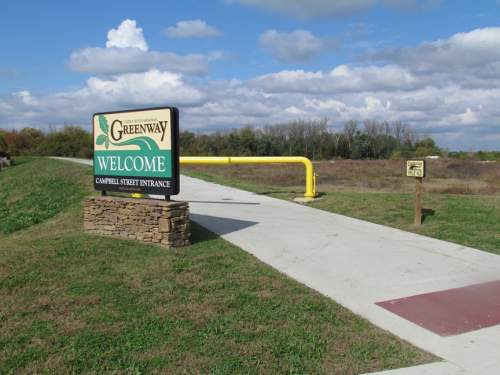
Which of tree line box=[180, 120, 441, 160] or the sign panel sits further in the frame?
tree line box=[180, 120, 441, 160]

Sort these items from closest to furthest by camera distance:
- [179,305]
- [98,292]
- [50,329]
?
[50,329] < [179,305] < [98,292]

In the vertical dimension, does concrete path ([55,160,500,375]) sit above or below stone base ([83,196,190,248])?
below

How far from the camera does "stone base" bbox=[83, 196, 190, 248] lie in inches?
284

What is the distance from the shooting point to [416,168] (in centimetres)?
930

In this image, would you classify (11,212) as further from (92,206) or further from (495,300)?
(495,300)

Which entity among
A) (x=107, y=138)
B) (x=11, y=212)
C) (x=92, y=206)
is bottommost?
(x=11, y=212)

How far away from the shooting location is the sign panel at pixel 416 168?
9180 mm

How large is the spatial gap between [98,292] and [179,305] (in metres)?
0.98

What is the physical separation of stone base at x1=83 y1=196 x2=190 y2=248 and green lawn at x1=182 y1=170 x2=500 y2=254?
14.4 feet

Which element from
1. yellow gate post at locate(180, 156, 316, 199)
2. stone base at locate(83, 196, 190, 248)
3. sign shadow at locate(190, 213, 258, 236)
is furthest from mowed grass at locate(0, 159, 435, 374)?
yellow gate post at locate(180, 156, 316, 199)

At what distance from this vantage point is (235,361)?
12.7ft

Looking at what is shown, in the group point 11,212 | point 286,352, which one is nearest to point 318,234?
point 286,352

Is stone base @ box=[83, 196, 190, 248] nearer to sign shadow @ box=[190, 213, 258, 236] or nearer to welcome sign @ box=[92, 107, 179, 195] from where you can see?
welcome sign @ box=[92, 107, 179, 195]

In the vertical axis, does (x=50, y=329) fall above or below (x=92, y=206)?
below
